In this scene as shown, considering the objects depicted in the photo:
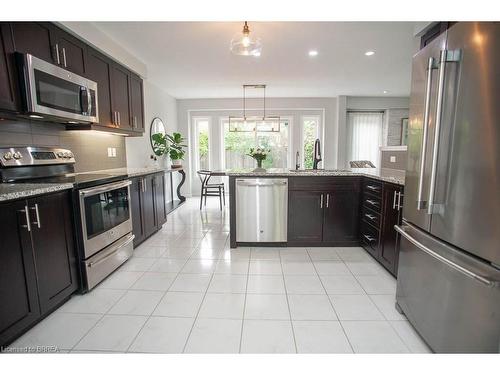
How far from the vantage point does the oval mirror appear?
4.90 m

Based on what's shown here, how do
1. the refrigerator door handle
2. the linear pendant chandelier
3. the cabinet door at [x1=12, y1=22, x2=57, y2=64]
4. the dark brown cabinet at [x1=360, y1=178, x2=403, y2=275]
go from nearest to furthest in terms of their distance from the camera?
1. the refrigerator door handle
2. the cabinet door at [x1=12, y1=22, x2=57, y2=64]
3. the dark brown cabinet at [x1=360, y1=178, x2=403, y2=275]
4. the linear pendant chandelier

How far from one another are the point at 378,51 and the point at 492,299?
3368 millimetres

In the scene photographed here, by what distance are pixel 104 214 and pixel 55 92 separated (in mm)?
1081

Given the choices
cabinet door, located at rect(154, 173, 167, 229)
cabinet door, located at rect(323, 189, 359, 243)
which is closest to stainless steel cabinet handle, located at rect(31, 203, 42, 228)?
cabinet door, located at rect(154, 173, 167, 229)

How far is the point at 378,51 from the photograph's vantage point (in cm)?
339

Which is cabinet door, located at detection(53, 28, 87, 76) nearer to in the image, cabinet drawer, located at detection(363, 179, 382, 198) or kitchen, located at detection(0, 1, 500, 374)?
kitchen, located at detection(0, 1, 500, 374)

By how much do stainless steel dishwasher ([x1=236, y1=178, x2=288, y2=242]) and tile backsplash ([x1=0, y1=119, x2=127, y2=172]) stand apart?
5.98ft

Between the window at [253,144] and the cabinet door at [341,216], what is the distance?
3791 mm

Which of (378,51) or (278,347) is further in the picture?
(378,51)

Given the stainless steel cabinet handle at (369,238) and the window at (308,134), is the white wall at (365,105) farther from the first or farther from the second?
the stainless steel cabinet handle at (369,238)
